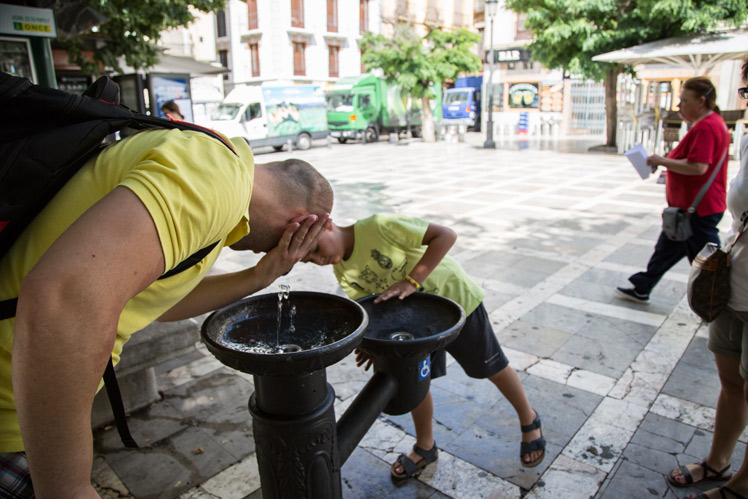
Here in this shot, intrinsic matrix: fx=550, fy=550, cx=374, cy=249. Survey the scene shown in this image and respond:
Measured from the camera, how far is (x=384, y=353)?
5.88ft

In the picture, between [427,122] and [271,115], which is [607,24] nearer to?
[427,122]

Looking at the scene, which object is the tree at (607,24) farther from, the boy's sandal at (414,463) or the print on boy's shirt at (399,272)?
the boy's sandal at (414,463)

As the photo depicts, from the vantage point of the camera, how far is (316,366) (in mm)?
1368

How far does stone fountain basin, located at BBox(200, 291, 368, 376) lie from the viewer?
140cm

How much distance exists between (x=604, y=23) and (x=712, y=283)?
15.1 m

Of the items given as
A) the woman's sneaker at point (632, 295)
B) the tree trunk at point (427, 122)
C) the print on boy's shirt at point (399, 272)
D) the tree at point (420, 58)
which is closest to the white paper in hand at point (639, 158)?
the woman's sneaker at point (632, 295)

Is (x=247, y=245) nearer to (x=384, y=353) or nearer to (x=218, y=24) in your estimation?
(x=384, y=353)

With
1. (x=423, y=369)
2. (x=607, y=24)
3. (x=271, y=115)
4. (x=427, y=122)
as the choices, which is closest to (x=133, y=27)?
(x=423, y=369)

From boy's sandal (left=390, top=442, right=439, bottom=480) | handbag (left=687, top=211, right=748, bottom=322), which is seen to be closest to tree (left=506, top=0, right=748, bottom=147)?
handbag (left=687, top=211, right=748, bottom=322)

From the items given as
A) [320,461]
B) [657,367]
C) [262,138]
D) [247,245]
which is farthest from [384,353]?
[262,138]

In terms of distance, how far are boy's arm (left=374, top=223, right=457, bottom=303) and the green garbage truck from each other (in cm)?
2060

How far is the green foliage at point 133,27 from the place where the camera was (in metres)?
7.27

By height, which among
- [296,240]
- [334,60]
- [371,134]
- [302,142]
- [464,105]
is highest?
[334,60]

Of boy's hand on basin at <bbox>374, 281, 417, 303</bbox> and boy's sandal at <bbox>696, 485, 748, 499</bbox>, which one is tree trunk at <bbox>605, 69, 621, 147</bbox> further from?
boy's hand on basin at <bbox>374, 281, 417, 303</bbox>
